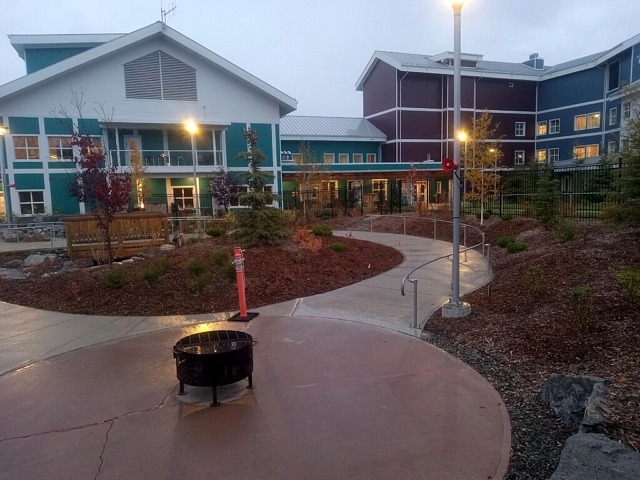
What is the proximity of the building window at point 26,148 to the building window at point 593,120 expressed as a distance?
45648mm

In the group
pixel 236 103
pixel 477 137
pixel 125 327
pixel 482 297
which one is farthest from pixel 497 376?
pixel 236 103

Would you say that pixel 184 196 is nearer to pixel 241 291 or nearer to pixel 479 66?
pixel 241 291

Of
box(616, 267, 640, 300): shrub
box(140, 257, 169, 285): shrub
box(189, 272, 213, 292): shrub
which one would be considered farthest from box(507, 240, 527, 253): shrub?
box(140, 257, 169, 285): shrub

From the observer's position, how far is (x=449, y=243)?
53.6 ft

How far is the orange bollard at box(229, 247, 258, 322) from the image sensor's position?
7.26 m

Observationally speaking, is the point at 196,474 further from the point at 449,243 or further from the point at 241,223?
the point at 449,243

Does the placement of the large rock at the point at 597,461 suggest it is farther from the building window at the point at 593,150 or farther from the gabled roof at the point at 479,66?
the building window at the point at 593,150

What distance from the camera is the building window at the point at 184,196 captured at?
3111 centimetres

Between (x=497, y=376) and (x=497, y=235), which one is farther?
(x=497, y=235)

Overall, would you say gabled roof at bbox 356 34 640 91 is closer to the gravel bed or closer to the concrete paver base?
the gravel bed

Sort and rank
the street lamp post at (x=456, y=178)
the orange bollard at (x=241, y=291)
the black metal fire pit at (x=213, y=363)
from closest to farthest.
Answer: the black metal fire pit at (x=213, y=363) → the street lamp post at (x=456, y=178) → the orange bollard at (x=241, y=291)

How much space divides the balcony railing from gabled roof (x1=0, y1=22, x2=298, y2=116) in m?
5.22

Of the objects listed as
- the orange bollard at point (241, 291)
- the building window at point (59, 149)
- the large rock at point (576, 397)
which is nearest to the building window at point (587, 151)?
the building window at point (59, 149)

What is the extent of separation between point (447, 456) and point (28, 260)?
15.4 meters
